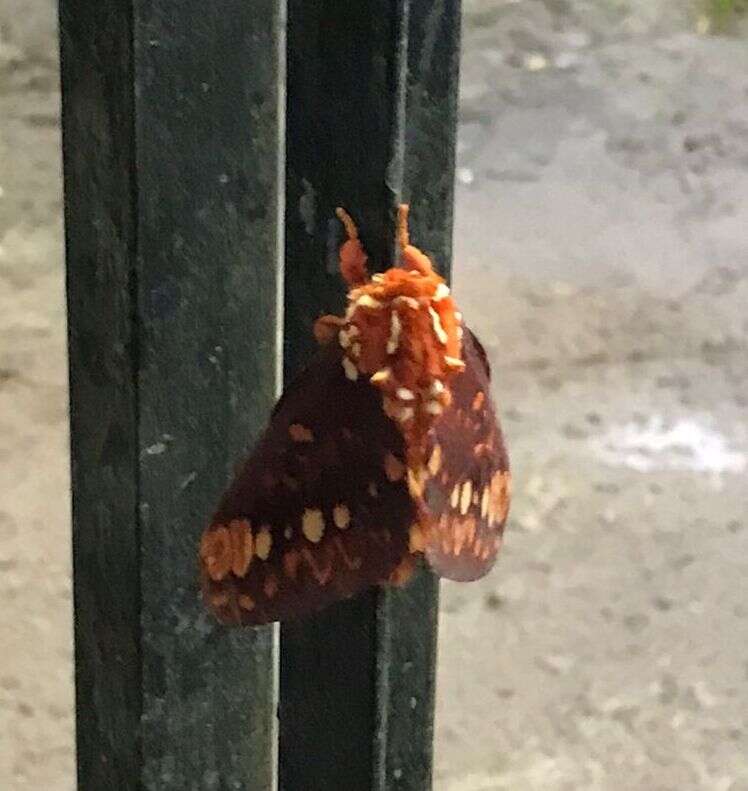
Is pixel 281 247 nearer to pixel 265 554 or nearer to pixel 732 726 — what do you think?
pixel 265 554

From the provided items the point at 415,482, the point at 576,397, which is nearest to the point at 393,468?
the point at 415,482

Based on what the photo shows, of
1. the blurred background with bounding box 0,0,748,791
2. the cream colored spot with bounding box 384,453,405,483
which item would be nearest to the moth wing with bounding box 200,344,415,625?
the cream colored spot with bounding box 384,453,405,483

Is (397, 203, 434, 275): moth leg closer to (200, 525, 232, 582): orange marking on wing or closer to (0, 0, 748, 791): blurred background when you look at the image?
(200, 525, 232, 582): orange marking on wing

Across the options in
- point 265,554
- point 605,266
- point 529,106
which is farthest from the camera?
point 529,106

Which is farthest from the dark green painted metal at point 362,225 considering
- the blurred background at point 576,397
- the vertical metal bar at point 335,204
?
the blurred background at point 576,397

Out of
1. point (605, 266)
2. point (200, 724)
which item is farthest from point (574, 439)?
point (200, 724)

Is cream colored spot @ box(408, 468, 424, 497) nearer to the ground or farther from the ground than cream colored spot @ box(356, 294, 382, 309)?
nearer to the ground

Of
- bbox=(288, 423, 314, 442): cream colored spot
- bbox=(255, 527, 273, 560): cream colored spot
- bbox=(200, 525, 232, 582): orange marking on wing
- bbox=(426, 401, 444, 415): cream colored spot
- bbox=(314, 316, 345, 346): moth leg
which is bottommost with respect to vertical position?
bbox=(200, 525, 232, 582): orange marking on wing
